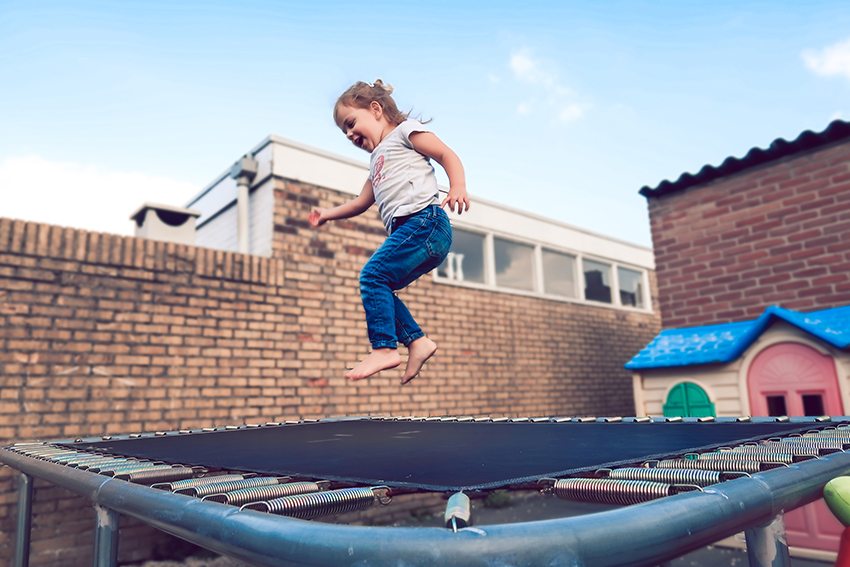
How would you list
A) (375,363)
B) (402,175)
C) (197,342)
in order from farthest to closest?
(197,342) < (402,175) < (375,363)

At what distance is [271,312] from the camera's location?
456 centimetres

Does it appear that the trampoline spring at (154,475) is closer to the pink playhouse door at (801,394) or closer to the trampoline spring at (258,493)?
the trampoline spring at (258,493)

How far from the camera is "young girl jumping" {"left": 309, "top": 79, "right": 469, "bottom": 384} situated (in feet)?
5.98

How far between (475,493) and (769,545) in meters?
0.56

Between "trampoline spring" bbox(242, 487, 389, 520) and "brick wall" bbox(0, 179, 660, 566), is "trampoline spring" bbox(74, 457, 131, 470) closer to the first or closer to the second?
"trampoline spring" bbox(242, 487, 389, 520)

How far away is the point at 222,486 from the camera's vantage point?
2.95ft

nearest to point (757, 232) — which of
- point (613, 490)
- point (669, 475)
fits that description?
point (669, 475)

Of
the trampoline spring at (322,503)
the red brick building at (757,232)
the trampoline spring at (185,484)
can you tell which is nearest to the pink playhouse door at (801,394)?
the red brick building at (757,232)

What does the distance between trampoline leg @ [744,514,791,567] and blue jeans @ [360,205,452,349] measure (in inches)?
46.9

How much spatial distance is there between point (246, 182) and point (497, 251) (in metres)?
3.33

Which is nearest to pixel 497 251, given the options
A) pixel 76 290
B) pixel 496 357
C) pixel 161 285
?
pixel 496 357

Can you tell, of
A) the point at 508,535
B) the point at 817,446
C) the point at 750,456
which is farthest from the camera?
the point at 817,446

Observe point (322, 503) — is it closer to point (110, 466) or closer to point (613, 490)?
point (613, 490)

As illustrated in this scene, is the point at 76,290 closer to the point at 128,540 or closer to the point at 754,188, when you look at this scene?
the point at 128,540
